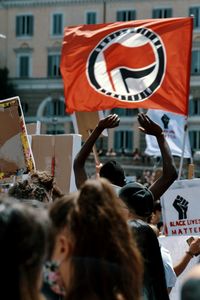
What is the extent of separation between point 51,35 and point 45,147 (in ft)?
137

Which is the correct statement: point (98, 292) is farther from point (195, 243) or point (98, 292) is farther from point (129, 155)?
point (129, 155)

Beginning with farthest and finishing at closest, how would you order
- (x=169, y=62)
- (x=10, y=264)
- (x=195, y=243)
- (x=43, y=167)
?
→ (x=169, y=62) < (x=43, y=167) < (x=195, y=243) < (x=10, y=264)

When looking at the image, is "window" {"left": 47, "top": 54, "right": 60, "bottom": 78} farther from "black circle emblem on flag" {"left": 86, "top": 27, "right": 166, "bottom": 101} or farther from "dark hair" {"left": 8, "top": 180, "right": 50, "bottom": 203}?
"dark hair" {"left": 8, "top": 180, "right": 50, "bottom": 203}

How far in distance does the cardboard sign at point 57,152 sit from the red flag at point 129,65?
6.05 feet

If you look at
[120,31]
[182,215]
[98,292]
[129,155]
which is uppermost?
[120,31]

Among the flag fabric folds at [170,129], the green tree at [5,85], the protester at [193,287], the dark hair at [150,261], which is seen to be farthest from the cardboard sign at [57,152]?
the green tree at [5,85]

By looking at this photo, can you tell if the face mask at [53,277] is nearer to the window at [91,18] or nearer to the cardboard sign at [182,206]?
the cardboard sign at [182,206]

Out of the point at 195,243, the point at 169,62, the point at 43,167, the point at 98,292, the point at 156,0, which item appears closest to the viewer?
the point at 98,292

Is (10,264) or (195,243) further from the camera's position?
(195,243)

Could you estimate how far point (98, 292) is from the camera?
7.52 ft

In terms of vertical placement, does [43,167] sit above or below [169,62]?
below

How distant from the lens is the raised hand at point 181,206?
5938 millimetres

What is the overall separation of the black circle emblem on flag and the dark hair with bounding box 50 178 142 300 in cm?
647

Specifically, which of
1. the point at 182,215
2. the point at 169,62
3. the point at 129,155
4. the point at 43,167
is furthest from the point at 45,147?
the point at 129,155
